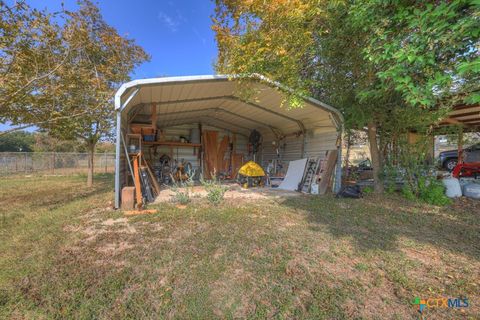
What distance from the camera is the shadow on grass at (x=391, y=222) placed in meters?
3.23

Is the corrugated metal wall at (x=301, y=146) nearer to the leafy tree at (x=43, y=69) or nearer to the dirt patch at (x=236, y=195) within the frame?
the dirt patch at (x=236, y=195)

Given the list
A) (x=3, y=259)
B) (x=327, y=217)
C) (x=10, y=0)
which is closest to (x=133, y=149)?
(x=10, y=0)

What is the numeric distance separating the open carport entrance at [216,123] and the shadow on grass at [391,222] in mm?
1803

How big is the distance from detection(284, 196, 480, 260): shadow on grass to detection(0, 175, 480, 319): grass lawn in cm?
3

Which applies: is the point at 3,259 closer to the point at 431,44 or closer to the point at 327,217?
the point at 327,217

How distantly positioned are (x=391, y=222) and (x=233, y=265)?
3.27 metres

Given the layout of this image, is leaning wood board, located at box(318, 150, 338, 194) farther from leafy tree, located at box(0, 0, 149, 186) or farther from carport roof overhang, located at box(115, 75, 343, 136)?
leafy tree, located at box(0, 0, 149, 186)

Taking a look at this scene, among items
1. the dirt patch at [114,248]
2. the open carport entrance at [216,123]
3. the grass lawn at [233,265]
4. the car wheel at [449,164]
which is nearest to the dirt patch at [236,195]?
the open carport entrance at [216,123]

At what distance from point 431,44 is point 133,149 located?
21.0 feet

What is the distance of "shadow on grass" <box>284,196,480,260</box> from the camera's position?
3.23 m

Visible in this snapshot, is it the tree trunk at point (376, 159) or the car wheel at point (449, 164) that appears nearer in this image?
the tree trunk at point (376, 159)

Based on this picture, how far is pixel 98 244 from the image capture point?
120 inches

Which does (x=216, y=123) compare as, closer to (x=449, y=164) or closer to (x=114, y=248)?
(x=114, y=248)

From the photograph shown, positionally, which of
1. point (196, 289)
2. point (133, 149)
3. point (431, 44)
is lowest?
point (196, 289)
